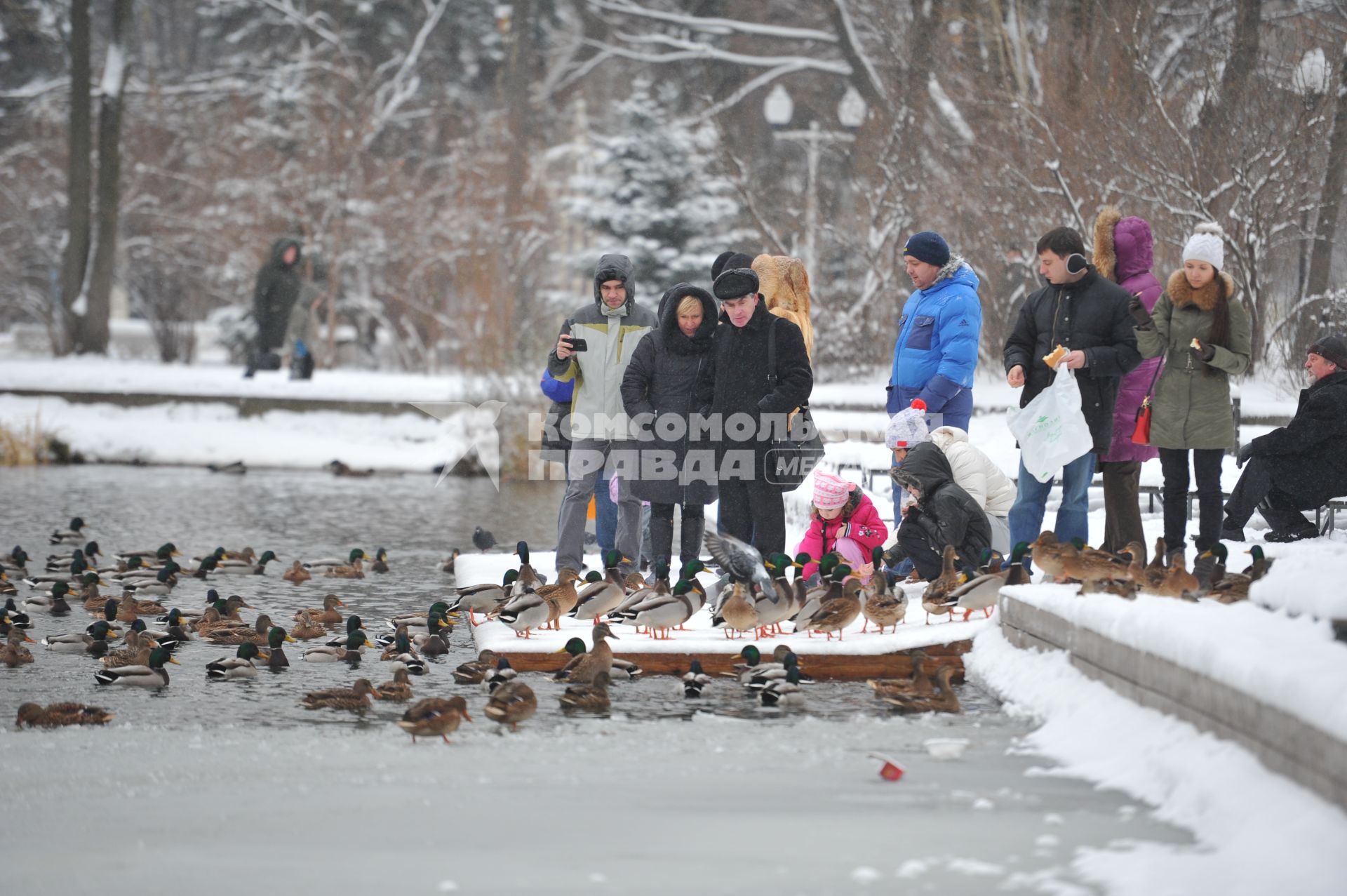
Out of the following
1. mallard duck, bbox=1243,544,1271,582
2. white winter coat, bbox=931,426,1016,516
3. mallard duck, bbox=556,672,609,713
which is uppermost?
white winter coat, bbox=931,426,1016,516

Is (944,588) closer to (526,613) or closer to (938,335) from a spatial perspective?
(938,335)

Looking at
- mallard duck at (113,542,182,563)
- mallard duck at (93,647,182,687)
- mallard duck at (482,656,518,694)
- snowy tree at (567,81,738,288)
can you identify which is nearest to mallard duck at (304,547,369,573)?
mallard duck at (113,542,182,563)

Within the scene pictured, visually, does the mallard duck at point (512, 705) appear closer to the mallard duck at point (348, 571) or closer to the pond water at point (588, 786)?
the pond water at point (588, 786)

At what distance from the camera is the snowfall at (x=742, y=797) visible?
14.2 ft

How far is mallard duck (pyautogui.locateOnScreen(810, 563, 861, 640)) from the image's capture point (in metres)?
7.75

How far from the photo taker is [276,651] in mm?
7980

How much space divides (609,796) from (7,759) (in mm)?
2250

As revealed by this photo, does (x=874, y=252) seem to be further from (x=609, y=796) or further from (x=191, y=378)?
(x=609, y=796)

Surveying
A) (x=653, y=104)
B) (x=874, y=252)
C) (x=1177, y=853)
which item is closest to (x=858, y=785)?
(x=1177, y=853)

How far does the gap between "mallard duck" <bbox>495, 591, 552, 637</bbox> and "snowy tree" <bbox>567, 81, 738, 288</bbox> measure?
20.7 meters

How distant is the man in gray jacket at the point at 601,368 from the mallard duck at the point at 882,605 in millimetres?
1801

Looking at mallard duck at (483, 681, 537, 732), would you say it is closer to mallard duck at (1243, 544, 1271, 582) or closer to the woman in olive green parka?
mallard duck at (1243, 544, 1271, 582)

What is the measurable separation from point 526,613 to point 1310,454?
4.87 metres

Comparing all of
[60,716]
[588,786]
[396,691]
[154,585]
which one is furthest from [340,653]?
[588,786]
